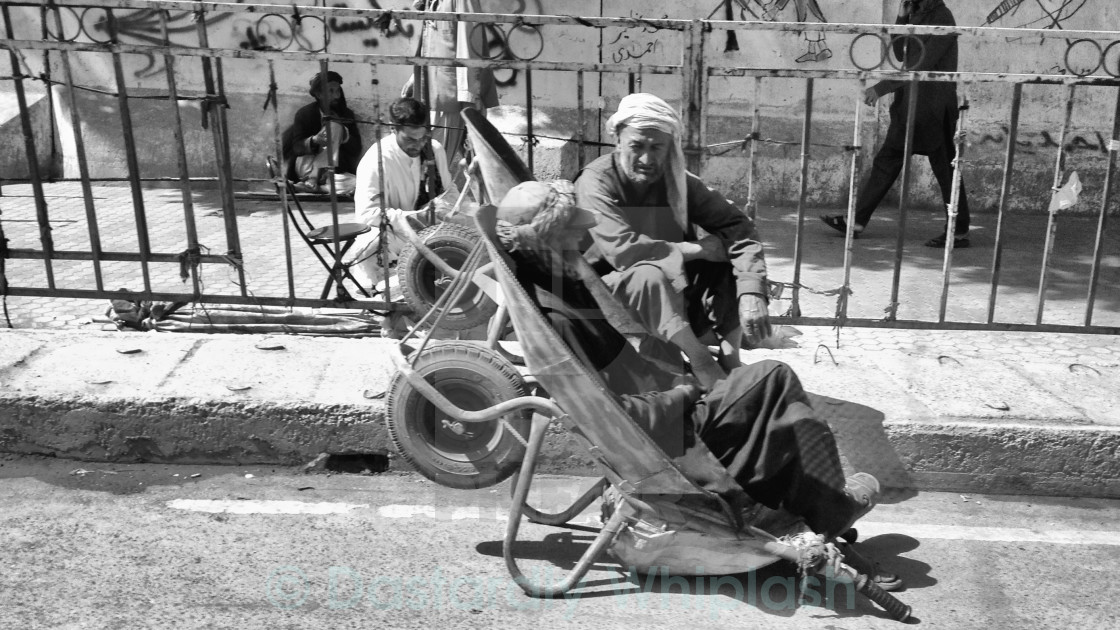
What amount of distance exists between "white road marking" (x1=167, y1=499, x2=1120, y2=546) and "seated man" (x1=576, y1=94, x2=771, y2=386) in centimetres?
78

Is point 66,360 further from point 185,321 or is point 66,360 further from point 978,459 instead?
point 978,459

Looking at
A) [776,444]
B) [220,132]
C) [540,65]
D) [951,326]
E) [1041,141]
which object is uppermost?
[540,65]

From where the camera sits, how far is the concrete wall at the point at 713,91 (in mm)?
8453

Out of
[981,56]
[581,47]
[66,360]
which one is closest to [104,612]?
[66,360]

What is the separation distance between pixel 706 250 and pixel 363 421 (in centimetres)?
142

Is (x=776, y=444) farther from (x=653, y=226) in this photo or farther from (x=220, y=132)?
(x=220, y=132)

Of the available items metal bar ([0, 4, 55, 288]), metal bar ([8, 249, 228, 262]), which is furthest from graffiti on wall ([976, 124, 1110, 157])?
metal bar ([0, 4, 55, 288])

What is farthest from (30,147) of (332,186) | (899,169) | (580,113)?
(899,169)

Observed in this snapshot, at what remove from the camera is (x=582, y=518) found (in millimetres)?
3486

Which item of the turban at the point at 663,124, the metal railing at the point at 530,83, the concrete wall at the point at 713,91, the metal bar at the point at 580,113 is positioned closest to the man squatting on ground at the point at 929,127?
the concrete wall at the point at 713,91

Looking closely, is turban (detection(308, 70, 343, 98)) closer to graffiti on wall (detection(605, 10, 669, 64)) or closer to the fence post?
graffiti on wall (detection(605, 10, 669, 64))

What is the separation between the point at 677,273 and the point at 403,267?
72.2 inches

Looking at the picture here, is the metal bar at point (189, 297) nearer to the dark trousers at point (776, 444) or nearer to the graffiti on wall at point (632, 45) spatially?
the dark trousers at point (776, 444)

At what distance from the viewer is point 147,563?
10.1 ft
